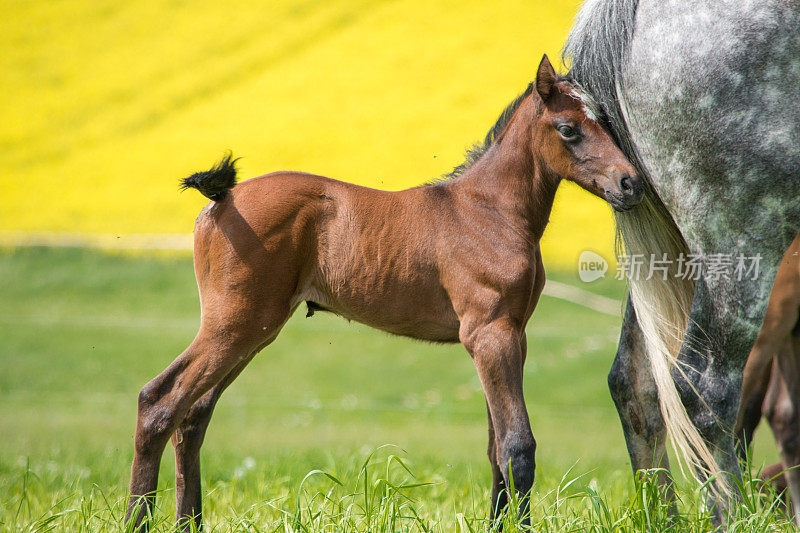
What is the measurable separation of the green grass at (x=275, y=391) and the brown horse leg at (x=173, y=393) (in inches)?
53.6

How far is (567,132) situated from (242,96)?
16.6 meters

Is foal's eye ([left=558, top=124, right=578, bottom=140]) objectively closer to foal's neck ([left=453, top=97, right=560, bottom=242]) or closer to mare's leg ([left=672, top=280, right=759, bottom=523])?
foal's neck ([left=453, top=97, right=560, bottom=242])

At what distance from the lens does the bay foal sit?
3.10 m

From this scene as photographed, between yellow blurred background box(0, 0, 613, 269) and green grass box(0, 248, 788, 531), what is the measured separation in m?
1.63

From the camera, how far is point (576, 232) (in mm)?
16000

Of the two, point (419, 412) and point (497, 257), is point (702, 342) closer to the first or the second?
point (497, 257)

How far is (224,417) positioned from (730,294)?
902cm

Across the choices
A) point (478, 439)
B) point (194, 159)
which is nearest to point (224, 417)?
point (478, 439)

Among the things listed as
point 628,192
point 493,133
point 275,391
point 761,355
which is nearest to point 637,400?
point 761,355

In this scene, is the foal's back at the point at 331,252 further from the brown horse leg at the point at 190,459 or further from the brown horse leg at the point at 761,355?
the brown horse leg at the point at 761,355

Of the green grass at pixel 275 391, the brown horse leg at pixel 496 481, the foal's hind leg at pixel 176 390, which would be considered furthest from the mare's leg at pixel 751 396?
the foal's hind leg at pixel 176 390

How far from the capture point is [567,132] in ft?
10.4

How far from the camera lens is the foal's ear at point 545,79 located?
3107mm

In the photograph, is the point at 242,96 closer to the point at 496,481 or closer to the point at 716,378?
the point at 496,481
